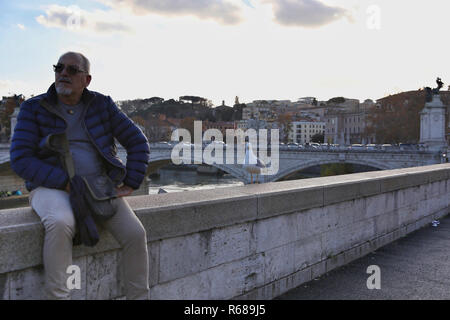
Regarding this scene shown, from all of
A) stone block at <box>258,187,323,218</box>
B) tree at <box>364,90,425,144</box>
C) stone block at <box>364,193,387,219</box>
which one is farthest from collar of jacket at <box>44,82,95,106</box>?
tree at <box>364,90,425,144</box>

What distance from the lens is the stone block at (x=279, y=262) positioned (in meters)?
3.49

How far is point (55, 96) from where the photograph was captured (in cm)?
233

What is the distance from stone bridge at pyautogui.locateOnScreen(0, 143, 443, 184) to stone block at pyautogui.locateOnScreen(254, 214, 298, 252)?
86.0ft

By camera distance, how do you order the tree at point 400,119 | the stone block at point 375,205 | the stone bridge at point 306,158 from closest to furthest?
Answer: the stone block at point 375,205
the stone bridge at point 306,158
the tree at point 400,119

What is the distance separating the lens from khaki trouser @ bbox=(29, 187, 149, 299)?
6.67ft

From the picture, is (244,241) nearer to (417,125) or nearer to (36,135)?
(36,135)

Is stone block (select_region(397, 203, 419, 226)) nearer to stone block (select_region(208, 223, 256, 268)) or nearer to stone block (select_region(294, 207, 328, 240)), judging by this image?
stone block (select_region(294, 207, 328, 240))

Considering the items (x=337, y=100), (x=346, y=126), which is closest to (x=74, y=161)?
(x=346, y=126)

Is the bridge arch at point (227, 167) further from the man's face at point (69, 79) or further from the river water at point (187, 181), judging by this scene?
the man's face at point (69, 79)

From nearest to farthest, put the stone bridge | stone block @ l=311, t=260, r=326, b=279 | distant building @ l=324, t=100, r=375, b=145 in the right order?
stone block @ l=311, t=260, r=326, b=279 < the stone bridge < distant building @ l=324, t=100, r=375, b=145

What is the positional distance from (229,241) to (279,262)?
63 centimetres

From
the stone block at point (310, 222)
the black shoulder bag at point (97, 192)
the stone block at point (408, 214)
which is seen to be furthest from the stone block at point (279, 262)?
the stone block at point (408, 214)

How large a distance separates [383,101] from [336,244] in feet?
172

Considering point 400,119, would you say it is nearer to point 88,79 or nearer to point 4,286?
point 88,79
